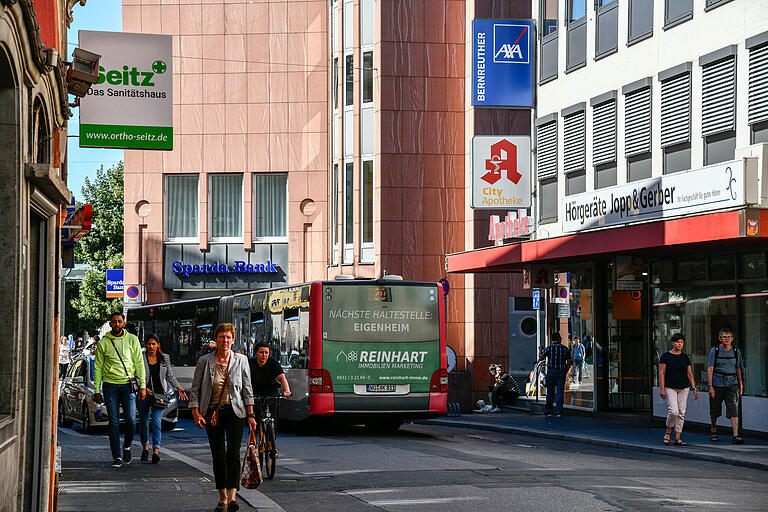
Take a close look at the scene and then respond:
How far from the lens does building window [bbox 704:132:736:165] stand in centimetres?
2089

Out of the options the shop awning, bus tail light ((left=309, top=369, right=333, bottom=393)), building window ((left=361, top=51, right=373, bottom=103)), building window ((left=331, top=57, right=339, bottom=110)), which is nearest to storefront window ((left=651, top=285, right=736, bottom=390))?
the shop awning

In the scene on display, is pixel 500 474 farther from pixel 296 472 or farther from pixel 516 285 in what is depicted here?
pixel 516 285

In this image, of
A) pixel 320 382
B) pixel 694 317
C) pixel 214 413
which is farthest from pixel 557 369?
pixel 214 413

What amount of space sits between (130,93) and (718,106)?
9.54m

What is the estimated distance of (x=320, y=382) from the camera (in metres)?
21.2

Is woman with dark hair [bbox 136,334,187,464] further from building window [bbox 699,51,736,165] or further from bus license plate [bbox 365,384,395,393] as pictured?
building window [bbox 699,51,736,165]

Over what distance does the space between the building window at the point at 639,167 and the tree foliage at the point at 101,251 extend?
36.9 m

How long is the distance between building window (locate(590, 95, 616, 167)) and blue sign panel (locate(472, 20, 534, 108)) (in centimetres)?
227

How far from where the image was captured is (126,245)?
48344 millimetres

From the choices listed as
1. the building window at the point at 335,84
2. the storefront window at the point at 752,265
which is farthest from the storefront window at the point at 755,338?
the building window at the point at 335,84

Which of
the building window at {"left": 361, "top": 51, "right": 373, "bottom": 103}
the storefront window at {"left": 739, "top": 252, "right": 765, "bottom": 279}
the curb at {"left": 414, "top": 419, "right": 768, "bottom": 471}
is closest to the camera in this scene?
the curb at {"left": 414, "top": 419, "right": 768, "bottom": 471}

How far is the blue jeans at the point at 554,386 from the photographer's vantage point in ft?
87.6

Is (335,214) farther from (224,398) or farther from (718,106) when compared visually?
(224,398)

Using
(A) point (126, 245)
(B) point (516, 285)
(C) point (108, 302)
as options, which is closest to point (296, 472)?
(B) point (516, 285)
